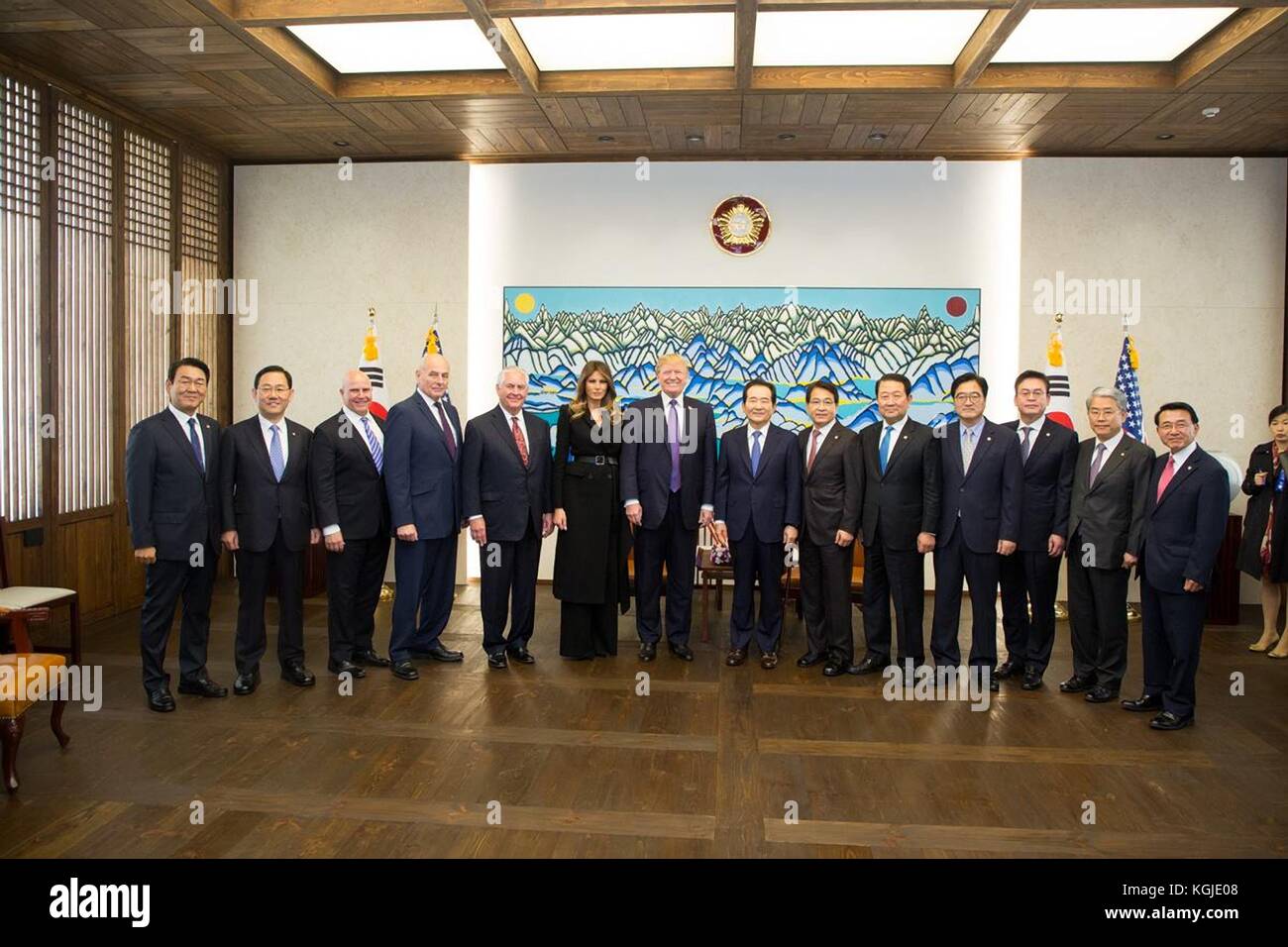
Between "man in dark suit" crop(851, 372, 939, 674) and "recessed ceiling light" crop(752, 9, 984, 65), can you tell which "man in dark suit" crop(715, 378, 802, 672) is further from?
"recessed ceiling light" crop(752, 9, 984, 65)

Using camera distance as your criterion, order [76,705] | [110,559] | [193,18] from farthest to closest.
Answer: [110,559], [193,18], [76,705]

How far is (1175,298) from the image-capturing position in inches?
296

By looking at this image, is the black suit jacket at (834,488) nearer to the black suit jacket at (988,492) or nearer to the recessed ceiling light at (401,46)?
the black suit jacket at (988,492)

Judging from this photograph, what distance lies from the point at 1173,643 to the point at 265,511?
14.6 feet

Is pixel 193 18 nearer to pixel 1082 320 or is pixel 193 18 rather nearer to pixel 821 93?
pixel 821 93

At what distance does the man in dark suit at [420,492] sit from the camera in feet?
16.8

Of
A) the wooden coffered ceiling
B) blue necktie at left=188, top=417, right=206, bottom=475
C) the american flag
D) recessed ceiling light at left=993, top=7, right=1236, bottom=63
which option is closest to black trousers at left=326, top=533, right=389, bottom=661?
blue necktie at left=188, top=417, right=206, bottom=475

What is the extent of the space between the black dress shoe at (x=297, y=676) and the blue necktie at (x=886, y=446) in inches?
128

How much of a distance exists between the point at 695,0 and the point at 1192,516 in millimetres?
3512

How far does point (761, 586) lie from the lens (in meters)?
5.56

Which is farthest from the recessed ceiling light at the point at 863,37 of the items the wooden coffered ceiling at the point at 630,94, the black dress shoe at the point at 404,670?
the black dress shoe at the point at 404,670

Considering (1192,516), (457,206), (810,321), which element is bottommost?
(1192,516)

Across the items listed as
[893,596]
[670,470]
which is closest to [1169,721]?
[893,596]

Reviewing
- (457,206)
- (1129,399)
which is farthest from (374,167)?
(1129,399)
